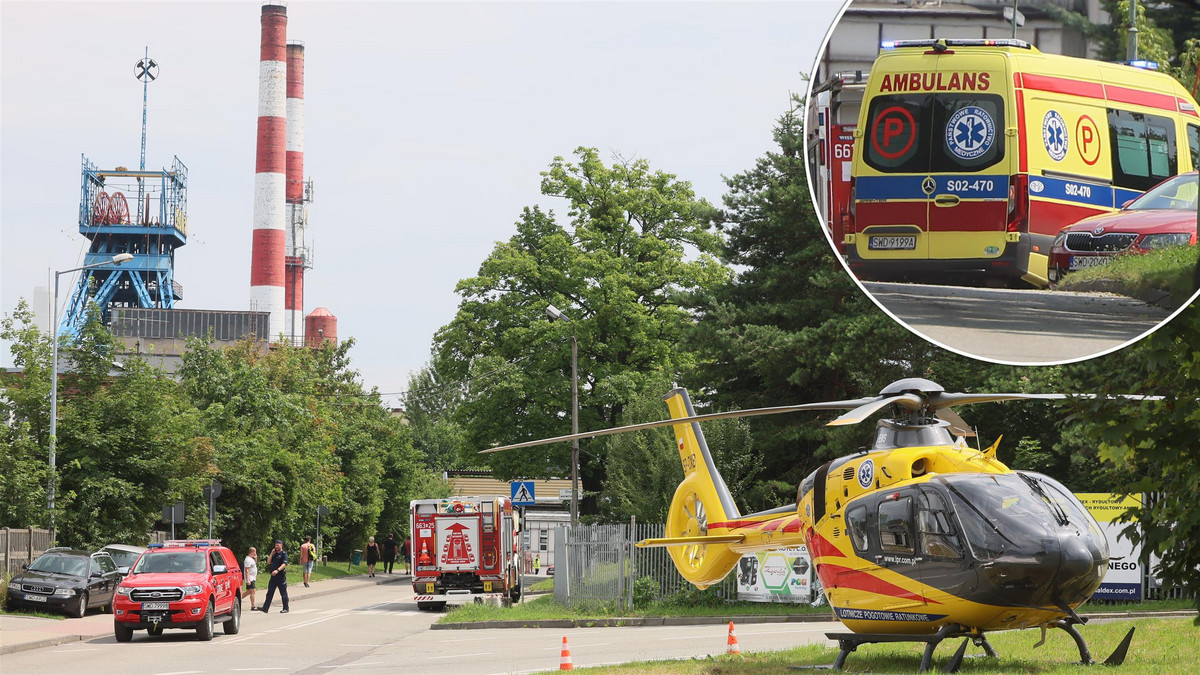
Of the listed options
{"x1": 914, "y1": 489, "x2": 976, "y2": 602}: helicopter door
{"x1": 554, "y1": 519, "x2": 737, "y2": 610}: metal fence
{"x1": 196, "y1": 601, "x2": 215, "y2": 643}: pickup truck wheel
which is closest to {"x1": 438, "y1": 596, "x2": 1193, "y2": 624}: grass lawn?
{"x1": 554, "y1": 519, "x2": 737, "y2": 610}: metal fence

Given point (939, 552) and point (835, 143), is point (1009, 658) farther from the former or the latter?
point (835, 143)

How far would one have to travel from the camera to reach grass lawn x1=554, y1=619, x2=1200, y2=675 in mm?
13727

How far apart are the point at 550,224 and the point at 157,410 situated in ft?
58.5

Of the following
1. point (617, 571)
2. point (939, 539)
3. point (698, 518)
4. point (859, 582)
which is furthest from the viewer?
point (617, 571)

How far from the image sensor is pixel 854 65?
107 inches

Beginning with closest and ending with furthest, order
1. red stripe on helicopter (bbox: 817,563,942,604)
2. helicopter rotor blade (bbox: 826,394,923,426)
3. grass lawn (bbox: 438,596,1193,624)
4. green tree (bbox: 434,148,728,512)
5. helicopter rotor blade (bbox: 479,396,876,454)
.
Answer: helicopter rotor blade (bbox: 479,396,876,454) < helicopter rotor blade (bbox: 826,394,923,426) < red stripe on helicopter (bbox: 817,563,942,604) < grass lawn (bbox: 438,596,1193,624) < green tree (bbox: 434,148,728,512)

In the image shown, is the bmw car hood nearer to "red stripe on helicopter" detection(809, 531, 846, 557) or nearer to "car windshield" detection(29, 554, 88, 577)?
"red stripe on helicopter" detection(809, 531, 846, 557)

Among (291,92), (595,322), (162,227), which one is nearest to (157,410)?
(595,322)

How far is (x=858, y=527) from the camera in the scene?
14.5 meters

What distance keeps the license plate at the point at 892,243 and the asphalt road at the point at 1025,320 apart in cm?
9

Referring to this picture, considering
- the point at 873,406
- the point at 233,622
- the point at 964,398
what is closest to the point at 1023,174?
the point at 873,406

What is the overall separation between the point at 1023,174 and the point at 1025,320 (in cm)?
32

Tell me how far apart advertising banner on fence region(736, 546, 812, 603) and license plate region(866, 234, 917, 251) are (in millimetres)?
25595

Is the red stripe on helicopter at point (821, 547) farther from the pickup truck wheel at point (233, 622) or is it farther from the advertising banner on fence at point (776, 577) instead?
the pickup truck wheel at point (233, 622)
